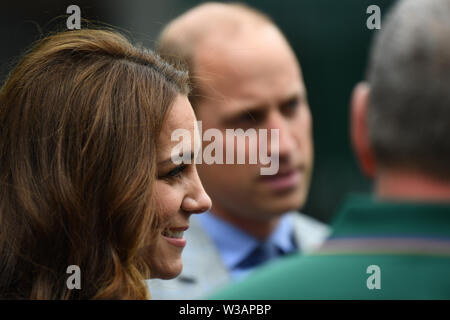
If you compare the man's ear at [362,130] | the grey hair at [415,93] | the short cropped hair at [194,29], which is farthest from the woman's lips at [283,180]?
the grey hair at [415,93]

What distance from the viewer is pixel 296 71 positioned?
2.79m

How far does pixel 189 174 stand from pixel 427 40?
2.03 feet

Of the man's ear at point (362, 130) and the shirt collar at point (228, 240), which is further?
the shirt collar at point (228, 240)

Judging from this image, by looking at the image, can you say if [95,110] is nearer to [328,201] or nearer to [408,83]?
[408,83]

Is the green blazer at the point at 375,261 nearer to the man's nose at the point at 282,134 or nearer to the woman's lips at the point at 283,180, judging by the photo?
the man's nose at the point at 282,134

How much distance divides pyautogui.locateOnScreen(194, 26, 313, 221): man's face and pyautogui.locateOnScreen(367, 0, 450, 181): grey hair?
492 mm

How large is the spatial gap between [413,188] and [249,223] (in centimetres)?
109

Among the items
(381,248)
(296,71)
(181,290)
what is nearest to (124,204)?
(381,248)

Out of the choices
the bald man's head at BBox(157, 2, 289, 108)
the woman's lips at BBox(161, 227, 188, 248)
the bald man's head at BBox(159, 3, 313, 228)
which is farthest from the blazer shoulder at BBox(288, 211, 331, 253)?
the woman's lips at BBox(161, 227, 188, 248)

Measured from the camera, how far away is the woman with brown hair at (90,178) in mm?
1566

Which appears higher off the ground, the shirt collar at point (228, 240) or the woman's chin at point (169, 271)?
the shirt collar at point (228, 240)

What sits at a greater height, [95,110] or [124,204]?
[95,110]

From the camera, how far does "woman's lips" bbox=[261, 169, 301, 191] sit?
8.42ft

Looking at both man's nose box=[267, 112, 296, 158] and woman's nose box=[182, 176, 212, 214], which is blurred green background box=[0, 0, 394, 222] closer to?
man's nose box=[267, 112, 296, 158]
